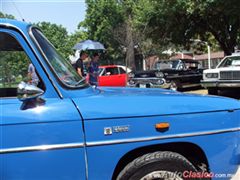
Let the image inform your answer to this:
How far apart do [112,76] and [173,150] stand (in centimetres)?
1639

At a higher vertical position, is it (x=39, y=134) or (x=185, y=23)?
(x=185, y=23)

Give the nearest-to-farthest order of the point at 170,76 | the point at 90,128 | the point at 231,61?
the point at 90,128 < the point at 231,61 < the point at 170,76

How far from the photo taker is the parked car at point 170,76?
57.5 feet

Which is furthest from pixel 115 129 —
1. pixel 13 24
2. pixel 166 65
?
pixel 166 65

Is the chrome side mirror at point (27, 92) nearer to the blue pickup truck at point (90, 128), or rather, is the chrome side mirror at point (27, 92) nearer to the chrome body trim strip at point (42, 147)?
the blue pickup truck at point (90, 128)

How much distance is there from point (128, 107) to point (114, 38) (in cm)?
4033

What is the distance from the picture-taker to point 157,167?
3.35 metres

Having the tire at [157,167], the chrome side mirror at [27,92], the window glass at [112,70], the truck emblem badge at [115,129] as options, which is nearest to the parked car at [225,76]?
the window glass at [112,70]

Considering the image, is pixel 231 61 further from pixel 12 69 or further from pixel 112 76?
pixel 12 69

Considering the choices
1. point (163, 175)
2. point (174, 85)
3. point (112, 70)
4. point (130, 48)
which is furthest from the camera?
point (130, 48)

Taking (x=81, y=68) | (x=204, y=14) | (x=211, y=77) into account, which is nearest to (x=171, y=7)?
(x=204, y=14)

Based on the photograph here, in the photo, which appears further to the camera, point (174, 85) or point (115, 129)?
point (174, 85)

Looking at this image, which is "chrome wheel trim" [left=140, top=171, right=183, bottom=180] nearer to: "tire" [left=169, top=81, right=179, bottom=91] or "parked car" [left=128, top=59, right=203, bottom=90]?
"parked car" [left=128, top=59, right=203, bottom=90]

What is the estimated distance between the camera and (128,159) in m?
3.35
